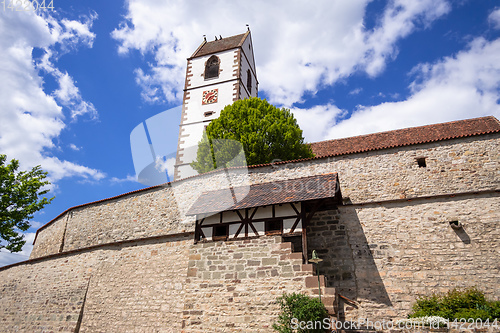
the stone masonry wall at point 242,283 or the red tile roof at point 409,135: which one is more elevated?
the red tile roof at point 409,135

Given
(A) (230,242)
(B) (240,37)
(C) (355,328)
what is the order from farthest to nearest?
(B) (240,37) → (A) (230,242) → (C) (355,328)

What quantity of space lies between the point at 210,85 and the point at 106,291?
14630 millimetres

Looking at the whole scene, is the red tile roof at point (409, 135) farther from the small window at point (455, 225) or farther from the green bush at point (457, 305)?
the green bush at point (457, 305)

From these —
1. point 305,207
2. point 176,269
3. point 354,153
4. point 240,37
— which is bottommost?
point 176,269

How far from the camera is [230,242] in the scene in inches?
375

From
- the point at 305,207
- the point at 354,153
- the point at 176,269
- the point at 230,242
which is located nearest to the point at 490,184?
the point at 354,153

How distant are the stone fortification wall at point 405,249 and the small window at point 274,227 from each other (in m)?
1.80

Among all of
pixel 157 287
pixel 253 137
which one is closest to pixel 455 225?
pixel 253 137

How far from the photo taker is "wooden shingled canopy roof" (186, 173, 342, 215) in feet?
30.7

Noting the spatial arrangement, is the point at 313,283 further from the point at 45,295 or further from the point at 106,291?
the point at 45,295

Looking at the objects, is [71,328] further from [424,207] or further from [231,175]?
[424,207]

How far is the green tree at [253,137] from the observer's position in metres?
14.7

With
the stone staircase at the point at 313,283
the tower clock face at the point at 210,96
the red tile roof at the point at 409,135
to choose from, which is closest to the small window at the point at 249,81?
the tower clock face at the point at 210,96

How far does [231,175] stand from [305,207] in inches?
159
